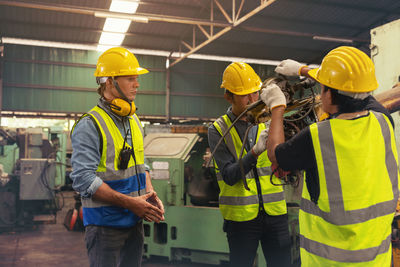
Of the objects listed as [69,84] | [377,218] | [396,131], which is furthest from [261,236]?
[69,84]

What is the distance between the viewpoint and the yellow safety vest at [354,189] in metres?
1.27

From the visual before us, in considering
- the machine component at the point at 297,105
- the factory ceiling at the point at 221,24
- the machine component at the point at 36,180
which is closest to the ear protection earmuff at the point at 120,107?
the machine component at the point at 297,105

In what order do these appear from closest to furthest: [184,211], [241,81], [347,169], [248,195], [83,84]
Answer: [347,169]
[248,195]
[241,81]
[184,211]
[83,84]

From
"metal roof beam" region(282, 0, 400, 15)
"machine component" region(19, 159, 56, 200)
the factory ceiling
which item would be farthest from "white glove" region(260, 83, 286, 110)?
"metal roof beam" region(282, 0, 400, 15)

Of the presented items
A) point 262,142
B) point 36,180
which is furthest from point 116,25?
point 262,142

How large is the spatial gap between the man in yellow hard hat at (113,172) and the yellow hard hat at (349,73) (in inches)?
37.3

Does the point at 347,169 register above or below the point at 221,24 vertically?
below

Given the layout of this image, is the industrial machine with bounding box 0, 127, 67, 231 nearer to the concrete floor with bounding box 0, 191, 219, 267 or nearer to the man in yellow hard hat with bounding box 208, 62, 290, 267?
the concrete floor with bounding box 0, 191, 219, 267

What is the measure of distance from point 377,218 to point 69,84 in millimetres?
13331

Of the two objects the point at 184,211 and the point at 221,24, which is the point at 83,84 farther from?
the point at 184,211

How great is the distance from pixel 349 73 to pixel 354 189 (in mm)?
398

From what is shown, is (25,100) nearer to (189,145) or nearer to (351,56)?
(189,145)

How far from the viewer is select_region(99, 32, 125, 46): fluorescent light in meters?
12.5

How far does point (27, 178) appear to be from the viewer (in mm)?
6238
